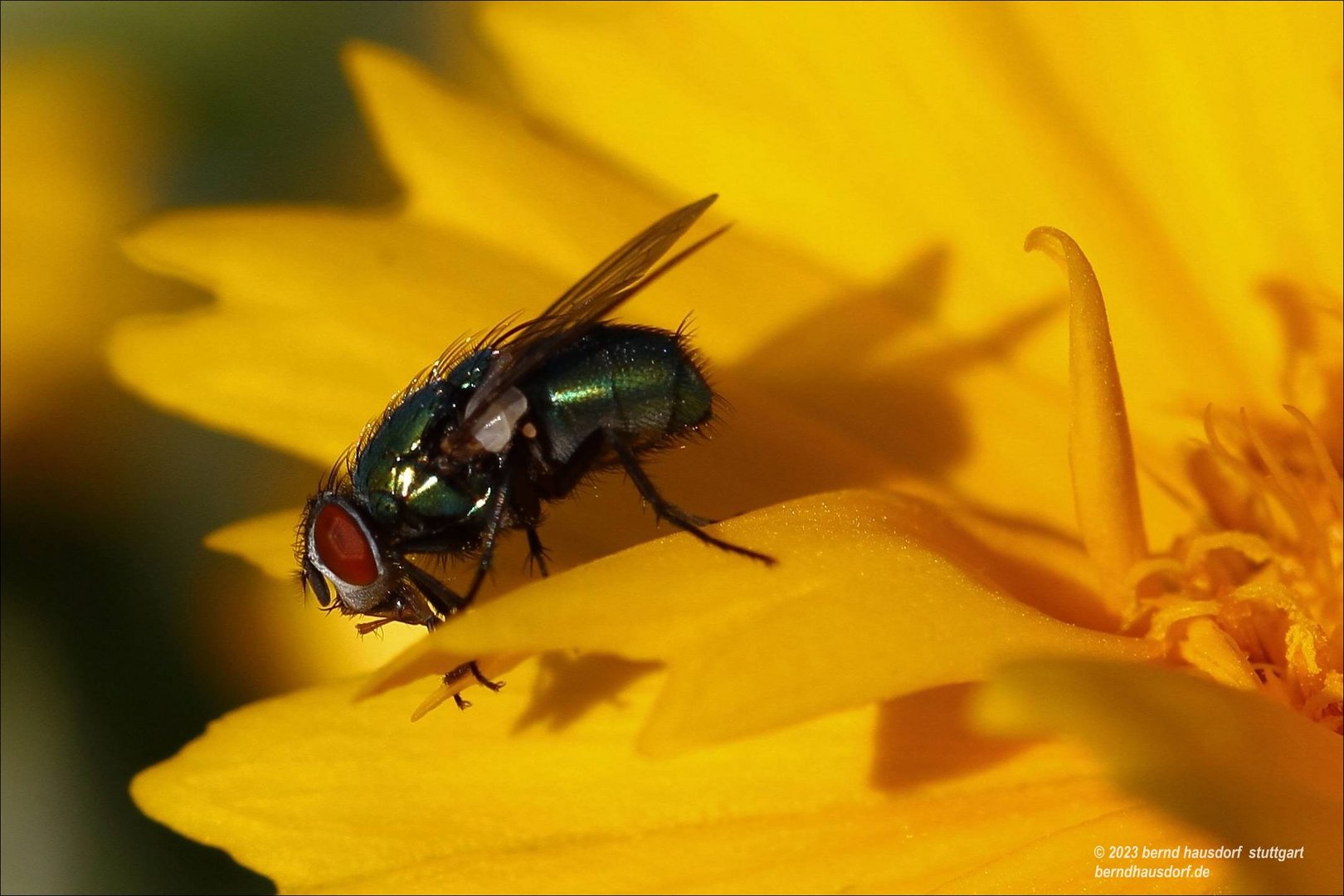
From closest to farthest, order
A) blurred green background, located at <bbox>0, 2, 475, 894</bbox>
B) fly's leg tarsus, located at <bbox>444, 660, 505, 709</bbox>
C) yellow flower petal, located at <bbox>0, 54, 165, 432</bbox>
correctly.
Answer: fly's leg tarsus, located at <bbox>444, 660, 505, 709</bbox>, blurred green background, located at <bbox>0, 2, 475, 894</bbox>, yellow flower petal, located at <bbox>0, 54, 165, 432</bbox>

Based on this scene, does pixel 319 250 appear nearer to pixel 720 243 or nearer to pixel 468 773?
pixel 720 243

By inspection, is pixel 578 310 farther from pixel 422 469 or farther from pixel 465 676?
pixel 465 676

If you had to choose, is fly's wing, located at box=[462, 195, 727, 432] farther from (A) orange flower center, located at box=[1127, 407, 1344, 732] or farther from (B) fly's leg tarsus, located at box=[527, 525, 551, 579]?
(A) orange flower center, located at box=[1127, 407, 1344, 732]

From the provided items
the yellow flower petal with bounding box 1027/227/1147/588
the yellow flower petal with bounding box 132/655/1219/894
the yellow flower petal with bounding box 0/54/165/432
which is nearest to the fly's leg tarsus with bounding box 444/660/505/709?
the yellow flower petal with bounding box 132/655/1219/894

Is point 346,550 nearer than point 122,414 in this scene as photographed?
Yes

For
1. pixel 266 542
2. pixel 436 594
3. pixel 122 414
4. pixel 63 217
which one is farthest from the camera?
pixel 63 217

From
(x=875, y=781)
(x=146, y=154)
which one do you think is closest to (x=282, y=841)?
(x=875, y=781)

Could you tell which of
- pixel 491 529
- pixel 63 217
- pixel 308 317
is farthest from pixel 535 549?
pixel 63 217
